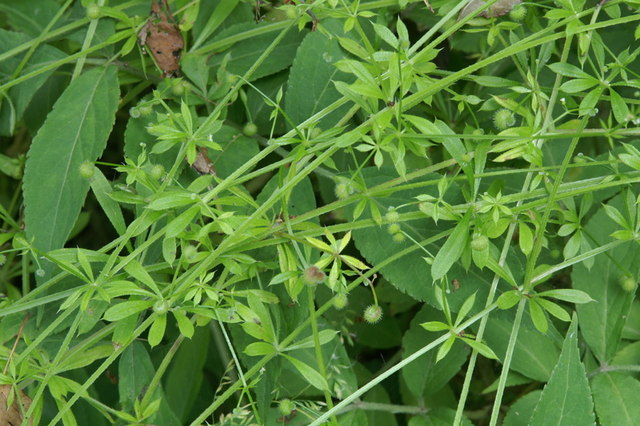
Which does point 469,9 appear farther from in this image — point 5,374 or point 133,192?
point 5,374

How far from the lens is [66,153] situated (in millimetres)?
1396

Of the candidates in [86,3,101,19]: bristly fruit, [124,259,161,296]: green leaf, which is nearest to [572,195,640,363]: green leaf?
[124,259,161,296]: green leaf

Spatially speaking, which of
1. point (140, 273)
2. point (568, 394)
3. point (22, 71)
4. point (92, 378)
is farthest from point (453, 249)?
point (22, 71)

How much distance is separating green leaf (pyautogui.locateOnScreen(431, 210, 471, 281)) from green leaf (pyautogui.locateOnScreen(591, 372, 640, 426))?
1.41 ft

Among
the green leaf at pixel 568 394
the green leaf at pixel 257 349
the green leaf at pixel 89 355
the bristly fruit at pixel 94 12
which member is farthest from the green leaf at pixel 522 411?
the bristly fruit at pixel 94 12

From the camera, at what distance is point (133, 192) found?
126 cm

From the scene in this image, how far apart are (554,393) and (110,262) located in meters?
0.73

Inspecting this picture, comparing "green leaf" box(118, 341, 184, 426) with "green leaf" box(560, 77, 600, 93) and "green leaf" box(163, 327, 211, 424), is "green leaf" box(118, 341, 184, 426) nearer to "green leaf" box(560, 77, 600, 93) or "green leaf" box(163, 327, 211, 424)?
"green leaf" box(163, 327, 211, 424)

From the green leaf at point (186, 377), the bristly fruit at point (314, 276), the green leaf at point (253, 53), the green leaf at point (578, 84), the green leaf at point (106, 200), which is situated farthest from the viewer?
the green leaf at point (186, 377)

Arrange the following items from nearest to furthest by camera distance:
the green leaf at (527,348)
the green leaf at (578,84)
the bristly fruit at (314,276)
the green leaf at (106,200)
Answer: the bristly fruit at (314,276), the green leaf at (578,84), the green leaf at (106,200), the green leaf at (527,348)

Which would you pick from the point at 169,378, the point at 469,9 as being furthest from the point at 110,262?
the point at 469,9

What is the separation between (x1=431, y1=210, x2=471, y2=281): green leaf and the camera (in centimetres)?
112

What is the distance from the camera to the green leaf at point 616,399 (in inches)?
50.0

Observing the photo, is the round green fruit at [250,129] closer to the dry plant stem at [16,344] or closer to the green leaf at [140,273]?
the green leaf at [140,273]
